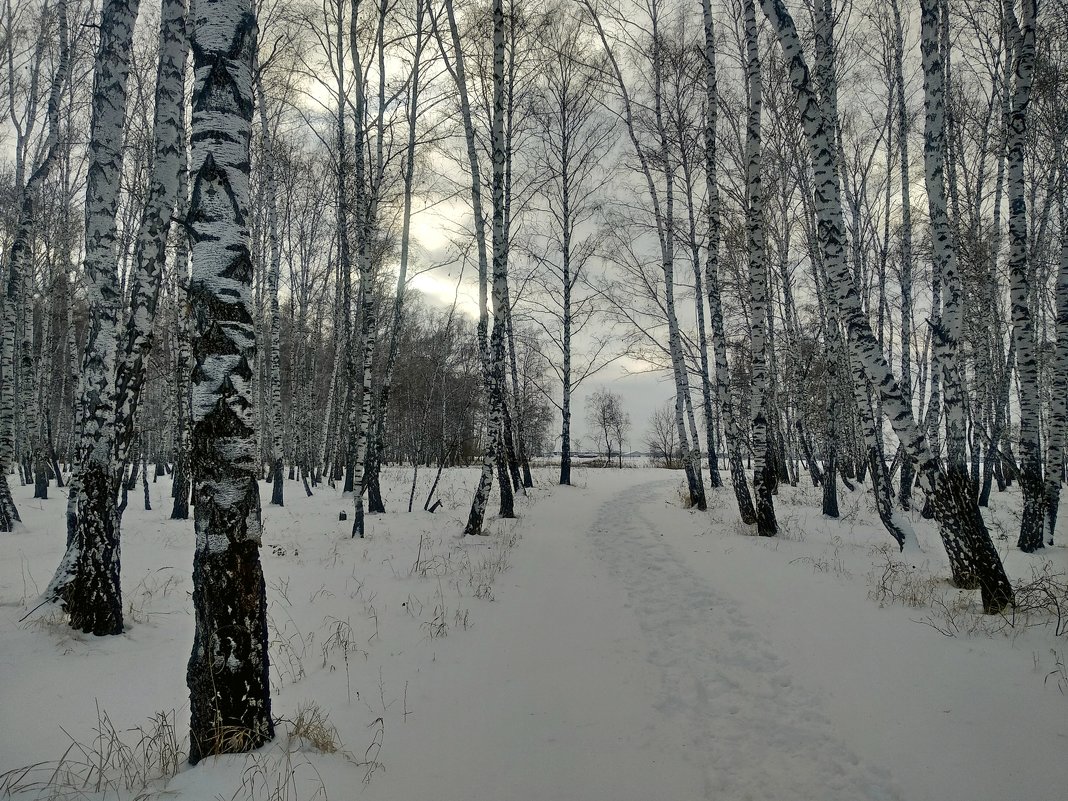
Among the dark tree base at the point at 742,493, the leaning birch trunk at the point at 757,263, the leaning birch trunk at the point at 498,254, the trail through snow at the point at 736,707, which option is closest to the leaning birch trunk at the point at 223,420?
the trail through snow at the point at 736,707

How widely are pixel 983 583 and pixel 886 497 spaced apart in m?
4.64

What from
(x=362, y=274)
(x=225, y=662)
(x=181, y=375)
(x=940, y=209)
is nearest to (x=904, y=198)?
(x=940, y=209)

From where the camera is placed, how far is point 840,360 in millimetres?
13453

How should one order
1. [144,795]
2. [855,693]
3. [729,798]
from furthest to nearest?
1. [855,693]
2. [729,798]
3. [144,795]

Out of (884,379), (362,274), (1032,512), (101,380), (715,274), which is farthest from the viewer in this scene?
(715,274)

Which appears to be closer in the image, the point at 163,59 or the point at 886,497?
the point at 163,59

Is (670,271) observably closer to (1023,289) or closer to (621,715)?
(1023,289)

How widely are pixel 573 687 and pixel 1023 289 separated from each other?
8514 mm

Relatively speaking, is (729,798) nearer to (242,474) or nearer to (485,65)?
(242,474)

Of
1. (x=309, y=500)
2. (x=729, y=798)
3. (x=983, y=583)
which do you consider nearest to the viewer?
(x=729, y=798)

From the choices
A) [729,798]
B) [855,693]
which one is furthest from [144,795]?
[855,693]

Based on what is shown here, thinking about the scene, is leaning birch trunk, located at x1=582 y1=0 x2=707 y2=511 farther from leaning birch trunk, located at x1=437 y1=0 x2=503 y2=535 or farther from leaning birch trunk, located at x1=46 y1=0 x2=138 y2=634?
leaning birch trunk, located at x1=46 y1=0 x2=138 y2=634

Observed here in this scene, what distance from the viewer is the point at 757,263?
8.94 m

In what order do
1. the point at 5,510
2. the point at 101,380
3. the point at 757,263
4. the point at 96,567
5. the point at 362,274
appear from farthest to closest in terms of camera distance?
the point at 362,274 < the point at 757,263 < the point at 5,510 < the point at 101,380 < the point at 96,567
